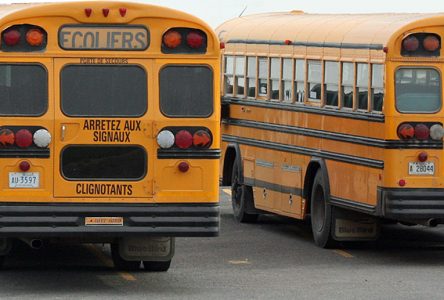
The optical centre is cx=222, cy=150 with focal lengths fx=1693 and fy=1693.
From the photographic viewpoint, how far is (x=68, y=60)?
13.7m

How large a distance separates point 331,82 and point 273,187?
2.26 meters

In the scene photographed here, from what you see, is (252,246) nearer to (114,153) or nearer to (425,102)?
(425,102)

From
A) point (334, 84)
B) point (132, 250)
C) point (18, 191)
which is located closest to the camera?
point (18, 191)

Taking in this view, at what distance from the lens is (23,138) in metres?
13.6

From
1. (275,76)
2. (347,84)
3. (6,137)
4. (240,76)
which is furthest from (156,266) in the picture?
(240,76)

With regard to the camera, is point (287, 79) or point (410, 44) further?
point (287, 79)

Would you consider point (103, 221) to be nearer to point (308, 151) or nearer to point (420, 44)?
point (420, 44)

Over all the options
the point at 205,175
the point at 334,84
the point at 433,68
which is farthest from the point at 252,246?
the point at 205,175

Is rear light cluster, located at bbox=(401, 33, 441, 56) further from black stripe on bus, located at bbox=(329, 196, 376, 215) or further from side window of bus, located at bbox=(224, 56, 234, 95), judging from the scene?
side window of bus, located at bbox=(224, 56, 234, 95)

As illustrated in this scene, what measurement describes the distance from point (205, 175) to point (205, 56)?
38.3 inches

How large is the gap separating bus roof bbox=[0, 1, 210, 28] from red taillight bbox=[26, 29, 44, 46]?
133mm

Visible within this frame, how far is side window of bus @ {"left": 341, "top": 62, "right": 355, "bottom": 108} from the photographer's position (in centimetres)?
1708

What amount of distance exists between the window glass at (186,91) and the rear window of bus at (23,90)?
3.16ft

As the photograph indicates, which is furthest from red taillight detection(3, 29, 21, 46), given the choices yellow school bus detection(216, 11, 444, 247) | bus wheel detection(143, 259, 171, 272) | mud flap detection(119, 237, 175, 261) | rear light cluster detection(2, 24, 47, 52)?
yellow school bus detection(216, 11, 444, 247)
